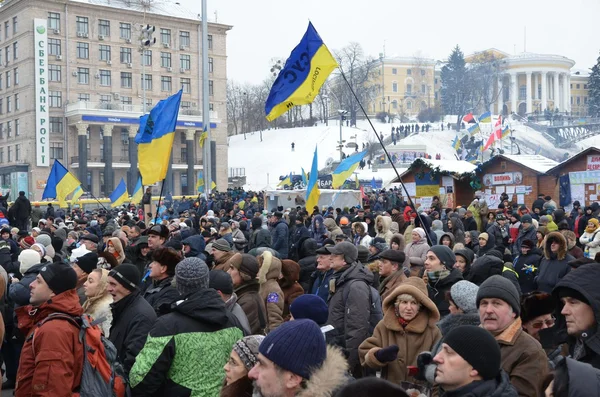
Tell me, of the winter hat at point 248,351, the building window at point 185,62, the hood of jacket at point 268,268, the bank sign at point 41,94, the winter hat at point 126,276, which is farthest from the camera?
the building window at point 185,62

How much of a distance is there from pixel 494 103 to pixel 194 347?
11526 centimetres

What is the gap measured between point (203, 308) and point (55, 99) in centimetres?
5721

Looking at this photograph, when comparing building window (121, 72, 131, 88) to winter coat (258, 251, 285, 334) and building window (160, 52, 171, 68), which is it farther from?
winter coat (258, 251, 285, 334)

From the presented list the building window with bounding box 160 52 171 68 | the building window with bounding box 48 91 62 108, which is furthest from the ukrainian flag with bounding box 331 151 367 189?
the building window with bounding box 160 52 171 68

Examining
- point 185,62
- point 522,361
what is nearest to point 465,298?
point 522,361

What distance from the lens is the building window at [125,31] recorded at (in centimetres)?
6178

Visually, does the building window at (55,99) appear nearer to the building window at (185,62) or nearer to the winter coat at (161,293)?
the building window at (185,62)

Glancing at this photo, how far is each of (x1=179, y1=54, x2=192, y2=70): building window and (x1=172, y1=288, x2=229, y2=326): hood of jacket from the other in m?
62.6

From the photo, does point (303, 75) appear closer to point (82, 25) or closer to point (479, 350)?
point (479, 350)

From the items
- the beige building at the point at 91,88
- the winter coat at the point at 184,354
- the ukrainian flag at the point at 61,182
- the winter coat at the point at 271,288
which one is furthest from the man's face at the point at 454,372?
the beige building at the point at 91,88

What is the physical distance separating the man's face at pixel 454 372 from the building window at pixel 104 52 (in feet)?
201

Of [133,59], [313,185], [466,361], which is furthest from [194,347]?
[133,59]

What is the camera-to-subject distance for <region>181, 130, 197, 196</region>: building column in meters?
63.0

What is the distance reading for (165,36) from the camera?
64.0 m
